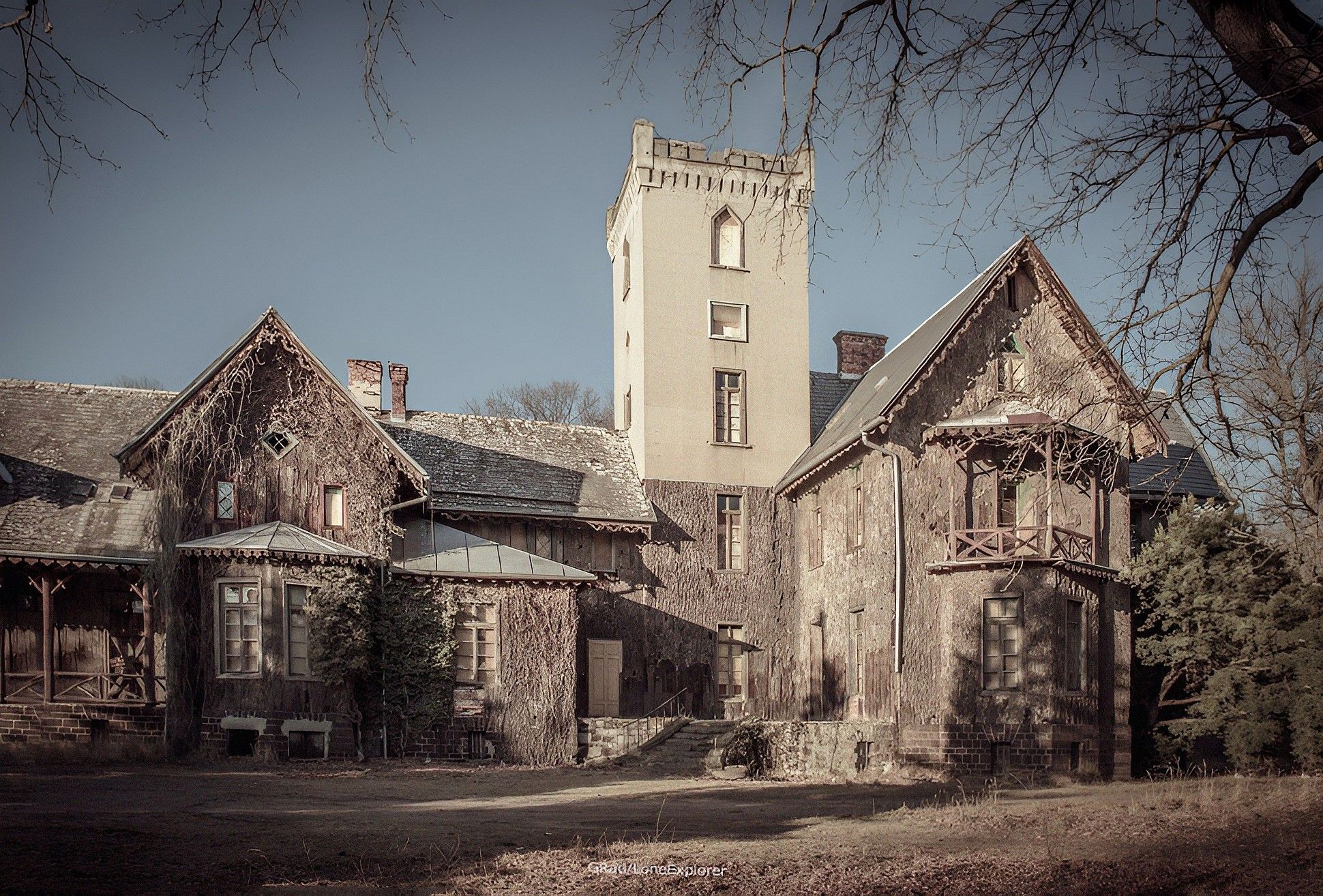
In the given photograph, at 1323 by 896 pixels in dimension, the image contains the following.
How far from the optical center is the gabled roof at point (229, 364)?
76.2 ft

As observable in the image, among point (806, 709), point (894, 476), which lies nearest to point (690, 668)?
point (806, 709)

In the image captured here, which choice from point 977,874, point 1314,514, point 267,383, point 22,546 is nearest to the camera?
point 977,874

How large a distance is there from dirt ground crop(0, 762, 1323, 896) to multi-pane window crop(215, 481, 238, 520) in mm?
5952

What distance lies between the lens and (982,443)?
24266 mm

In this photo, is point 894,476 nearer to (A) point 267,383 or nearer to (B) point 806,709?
(B) point 806,709

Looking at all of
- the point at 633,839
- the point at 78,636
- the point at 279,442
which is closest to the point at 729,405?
the point at 279,442

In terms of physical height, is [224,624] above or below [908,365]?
below

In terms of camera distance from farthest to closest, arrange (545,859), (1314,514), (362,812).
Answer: (362,812)
(1314,514)
(545,859)

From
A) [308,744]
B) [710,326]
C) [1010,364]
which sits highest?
[710,326]

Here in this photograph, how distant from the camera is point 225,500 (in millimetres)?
23922

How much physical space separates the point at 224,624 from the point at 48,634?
334 centimetres

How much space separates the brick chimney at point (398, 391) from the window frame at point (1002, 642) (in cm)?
1479

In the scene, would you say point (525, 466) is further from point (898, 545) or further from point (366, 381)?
point (898, 545)

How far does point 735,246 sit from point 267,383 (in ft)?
41.0
